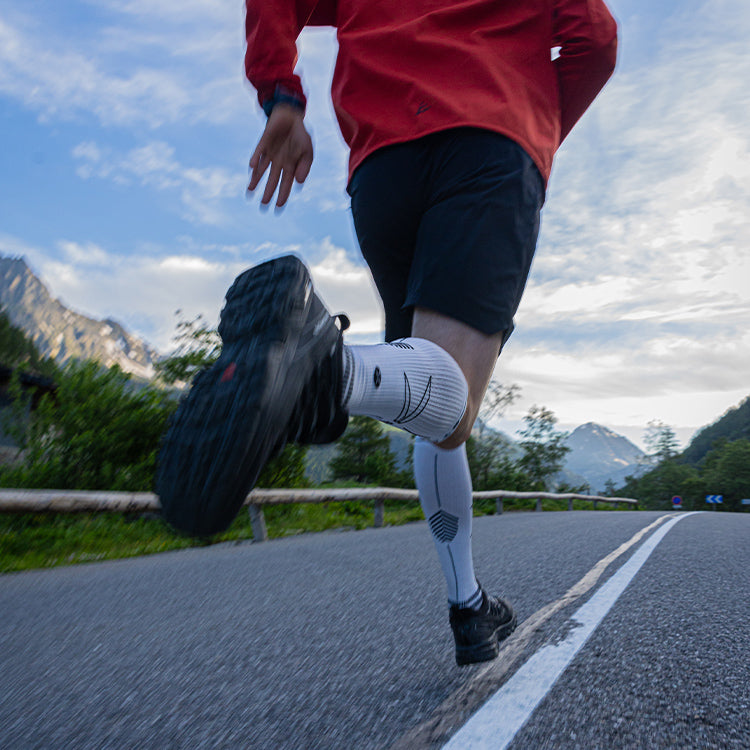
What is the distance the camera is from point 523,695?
125 centimetres

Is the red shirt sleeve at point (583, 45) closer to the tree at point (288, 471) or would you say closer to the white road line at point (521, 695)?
the white road line at point (521, 695)

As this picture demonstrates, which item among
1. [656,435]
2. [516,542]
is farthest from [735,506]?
[516,542]

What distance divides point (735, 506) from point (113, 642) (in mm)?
89650

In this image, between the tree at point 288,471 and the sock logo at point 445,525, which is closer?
the sock logo at point 445,525

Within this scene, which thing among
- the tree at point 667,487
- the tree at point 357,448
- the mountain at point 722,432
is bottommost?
the tree at point 667,487

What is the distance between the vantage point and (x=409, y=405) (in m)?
1.09

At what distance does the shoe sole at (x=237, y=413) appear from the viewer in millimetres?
831

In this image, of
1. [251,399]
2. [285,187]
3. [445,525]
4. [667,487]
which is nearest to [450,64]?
[285,187]

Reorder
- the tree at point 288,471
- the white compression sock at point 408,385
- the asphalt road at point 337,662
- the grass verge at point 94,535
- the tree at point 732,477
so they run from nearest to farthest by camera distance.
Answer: the white compression sock at point 408,385
the asphalt road at point 337,662
the grass verge at point 94,535
the tree at point 288,471
the tree at point 732,477

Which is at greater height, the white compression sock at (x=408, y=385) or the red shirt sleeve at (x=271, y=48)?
the red shirt sleeve at (x=271, y=48)

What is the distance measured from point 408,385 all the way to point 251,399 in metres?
0.34

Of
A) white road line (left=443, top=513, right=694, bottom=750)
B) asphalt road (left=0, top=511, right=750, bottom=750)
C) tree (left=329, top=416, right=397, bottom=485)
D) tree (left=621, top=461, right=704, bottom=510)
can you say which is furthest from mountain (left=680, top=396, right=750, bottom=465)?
white road line (left=443, top=513, right=694, bottom=750)

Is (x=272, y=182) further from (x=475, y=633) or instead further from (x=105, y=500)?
(x=105, y=500)

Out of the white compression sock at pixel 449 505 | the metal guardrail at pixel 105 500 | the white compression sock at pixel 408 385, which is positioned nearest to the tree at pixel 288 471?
the metal guardrail at pixel 105 500
